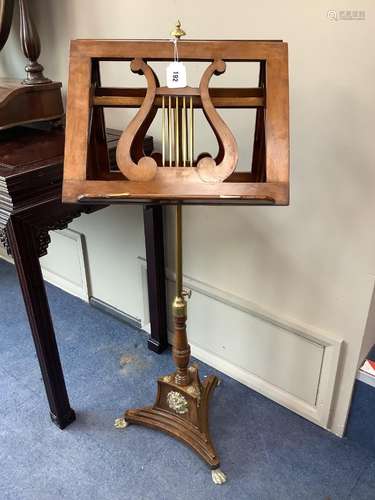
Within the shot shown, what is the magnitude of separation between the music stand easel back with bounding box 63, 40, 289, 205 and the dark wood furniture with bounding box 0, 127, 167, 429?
282 millimetres

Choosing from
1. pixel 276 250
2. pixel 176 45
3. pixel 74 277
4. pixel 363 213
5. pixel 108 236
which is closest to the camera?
pixel 176 45

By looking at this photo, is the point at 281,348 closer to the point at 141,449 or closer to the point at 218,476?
the point at 218,476

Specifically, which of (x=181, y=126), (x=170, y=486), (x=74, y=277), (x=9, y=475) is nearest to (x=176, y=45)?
(x=181, y=126)

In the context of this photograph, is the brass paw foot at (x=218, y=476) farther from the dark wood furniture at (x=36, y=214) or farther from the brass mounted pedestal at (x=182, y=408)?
the dark wood furniture at (x=36, y=214)

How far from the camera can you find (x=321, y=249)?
128 cm

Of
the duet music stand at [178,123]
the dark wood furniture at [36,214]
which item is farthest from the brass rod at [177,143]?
the dark wood furniture at [36,214]

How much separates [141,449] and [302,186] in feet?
3.16

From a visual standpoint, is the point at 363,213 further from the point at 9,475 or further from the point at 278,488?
the point at 9,475

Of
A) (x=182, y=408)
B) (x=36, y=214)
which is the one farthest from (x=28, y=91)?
(x=182, y=408)

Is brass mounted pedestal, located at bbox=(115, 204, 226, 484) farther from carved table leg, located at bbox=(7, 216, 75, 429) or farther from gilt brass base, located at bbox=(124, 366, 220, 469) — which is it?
carved table leg, located at bbox=(7, 216, 75, 429)

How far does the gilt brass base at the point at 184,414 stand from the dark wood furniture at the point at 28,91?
0.94 m

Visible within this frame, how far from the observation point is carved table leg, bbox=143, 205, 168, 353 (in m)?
1.60

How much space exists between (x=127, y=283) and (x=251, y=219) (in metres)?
0.73

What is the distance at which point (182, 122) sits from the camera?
973 millimetres
